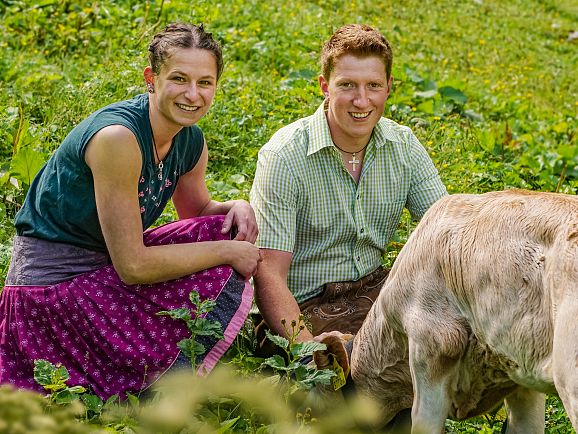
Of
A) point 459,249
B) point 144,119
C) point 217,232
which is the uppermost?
point 144,119

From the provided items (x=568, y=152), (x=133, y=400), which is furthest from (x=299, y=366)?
(x=568, y=152)

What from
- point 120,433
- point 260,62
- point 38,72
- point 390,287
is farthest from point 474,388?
point 260,62

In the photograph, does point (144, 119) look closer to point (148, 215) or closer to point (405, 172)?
point (148, 215)

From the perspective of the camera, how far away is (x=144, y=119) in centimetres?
388

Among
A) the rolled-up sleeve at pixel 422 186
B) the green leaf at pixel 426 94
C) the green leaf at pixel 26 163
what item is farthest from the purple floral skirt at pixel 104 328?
the green leaf at pixel 426 94

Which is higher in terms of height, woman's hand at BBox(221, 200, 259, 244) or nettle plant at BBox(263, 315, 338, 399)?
woman's hand at BBox(221, 200, 259, 244)

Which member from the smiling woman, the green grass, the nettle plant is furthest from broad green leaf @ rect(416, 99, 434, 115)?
the nettle plant

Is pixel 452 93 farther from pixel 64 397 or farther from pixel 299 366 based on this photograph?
pixel 64 397

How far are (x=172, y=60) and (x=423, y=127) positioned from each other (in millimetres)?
3933

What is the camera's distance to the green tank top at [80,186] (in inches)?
149

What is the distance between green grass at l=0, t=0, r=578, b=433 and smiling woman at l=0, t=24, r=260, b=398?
0.47 metres

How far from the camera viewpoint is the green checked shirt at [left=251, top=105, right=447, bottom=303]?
436cm

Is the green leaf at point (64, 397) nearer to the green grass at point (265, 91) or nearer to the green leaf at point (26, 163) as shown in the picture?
the green grass at point (265, 91)

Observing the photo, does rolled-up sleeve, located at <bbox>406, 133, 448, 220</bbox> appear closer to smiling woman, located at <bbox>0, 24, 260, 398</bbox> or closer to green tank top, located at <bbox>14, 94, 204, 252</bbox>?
smiling woman, located at <bbox>0, 24, 260, 398</bbox>
